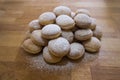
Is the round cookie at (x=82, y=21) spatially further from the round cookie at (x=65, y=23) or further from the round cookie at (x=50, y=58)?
the round cookie at (x=50, y=58)

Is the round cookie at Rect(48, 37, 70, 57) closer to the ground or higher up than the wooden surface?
higher up

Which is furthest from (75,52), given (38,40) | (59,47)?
(38,40)

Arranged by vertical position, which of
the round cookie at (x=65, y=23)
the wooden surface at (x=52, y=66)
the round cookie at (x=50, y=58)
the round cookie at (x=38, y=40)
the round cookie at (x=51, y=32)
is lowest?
the wooden surface at (x=52, y=66)

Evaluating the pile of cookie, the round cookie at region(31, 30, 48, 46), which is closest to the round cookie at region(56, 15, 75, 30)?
the pile of cookie

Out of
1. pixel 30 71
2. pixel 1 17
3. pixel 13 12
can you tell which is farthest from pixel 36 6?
pixel 30 71

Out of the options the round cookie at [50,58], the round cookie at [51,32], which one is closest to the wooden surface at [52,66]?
the round cookie at [50,58]

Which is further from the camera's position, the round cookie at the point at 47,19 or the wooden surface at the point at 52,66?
the round cookie at the point at 47,19

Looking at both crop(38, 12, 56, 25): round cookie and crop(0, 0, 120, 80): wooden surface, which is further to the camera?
crop(38, 12, 56, 25): round cookie

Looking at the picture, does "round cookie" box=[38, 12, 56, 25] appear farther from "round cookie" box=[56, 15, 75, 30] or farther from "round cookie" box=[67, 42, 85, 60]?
"round cookie" box=[67, 42, 85, 60]
